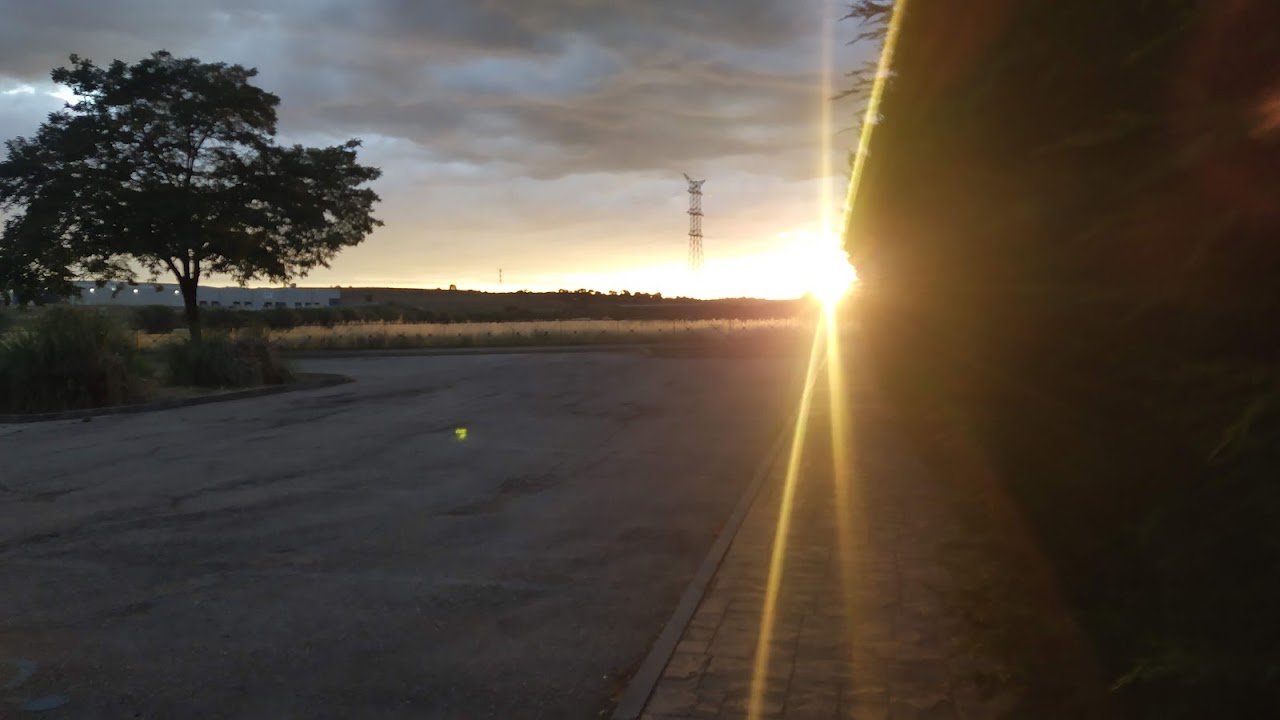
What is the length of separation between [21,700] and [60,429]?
42.1ft

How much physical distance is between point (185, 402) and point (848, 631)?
56.6 feet

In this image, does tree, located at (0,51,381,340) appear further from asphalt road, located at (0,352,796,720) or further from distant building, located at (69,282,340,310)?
distant building, located at (69,282,340,310)

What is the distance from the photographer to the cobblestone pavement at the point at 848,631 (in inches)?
192

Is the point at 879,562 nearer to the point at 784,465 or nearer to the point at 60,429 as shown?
the point at 784,465

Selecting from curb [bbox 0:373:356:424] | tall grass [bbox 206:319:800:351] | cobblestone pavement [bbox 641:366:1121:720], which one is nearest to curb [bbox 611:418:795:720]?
cobblestone pavement [bbox 641:366:1121:720]

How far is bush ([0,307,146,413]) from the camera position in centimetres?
1870

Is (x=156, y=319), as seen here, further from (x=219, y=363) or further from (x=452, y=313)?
(x=219, y=363)

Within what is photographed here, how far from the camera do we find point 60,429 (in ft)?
53.7

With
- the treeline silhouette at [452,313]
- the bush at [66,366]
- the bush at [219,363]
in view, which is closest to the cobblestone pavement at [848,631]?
the bush at [66,366]

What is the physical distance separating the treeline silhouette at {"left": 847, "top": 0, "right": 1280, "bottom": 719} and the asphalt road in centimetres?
259

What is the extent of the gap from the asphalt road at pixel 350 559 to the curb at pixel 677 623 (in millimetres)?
151

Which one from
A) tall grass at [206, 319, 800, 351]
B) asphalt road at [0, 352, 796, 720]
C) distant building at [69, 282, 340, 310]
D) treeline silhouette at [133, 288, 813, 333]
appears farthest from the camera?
distant building at [69, 282, 340, 310]

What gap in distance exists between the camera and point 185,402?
65.3ft

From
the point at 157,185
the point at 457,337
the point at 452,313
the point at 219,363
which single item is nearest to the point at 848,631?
the point at 219,363
